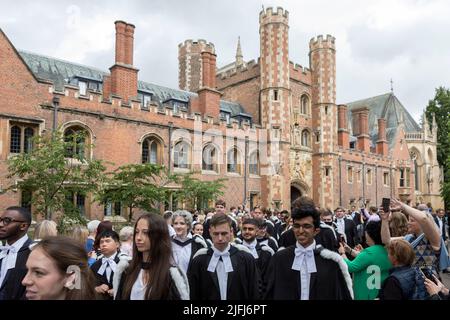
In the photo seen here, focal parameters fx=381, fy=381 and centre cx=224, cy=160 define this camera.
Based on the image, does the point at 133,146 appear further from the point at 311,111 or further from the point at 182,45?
the point at 182,45

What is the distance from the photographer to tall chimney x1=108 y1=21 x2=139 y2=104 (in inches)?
762

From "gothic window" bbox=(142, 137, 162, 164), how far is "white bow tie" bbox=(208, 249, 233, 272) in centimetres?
1667

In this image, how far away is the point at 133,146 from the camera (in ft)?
63.1

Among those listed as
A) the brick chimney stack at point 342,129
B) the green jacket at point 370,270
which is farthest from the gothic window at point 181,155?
the green jacket at point 370,270

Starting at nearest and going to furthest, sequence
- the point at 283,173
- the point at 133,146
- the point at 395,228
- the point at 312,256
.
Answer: the point at 312,256 < the point at 395,228 < the point at 133,146 < the point at 283,173

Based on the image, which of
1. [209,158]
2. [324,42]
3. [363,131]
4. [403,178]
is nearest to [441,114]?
[403,178]

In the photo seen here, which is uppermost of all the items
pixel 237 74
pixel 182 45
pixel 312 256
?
pixel 182 45

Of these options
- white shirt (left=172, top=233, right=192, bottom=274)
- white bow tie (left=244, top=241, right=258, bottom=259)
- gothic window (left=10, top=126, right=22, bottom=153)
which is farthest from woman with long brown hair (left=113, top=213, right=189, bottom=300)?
gothic window (left=10, top=126, right=22, bottom=153)

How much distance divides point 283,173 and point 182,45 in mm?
16389

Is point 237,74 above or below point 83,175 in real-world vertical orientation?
above

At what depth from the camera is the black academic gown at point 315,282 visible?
10.4 feet

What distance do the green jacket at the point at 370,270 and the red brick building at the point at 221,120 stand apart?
15008 millimetres

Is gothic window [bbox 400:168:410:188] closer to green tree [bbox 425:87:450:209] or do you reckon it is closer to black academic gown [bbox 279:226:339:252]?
green tree [bbox 425:87:450:209]
